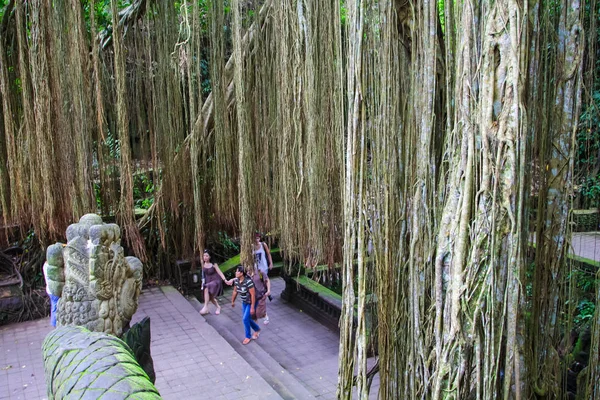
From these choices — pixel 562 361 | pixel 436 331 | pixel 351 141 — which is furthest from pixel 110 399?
pixel 562 361

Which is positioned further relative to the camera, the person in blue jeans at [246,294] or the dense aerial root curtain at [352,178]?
the person in blue jeans at [246,294]

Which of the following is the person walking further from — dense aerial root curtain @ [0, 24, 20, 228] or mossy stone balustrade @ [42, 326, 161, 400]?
mossy stone balustrade @ [42, 326, 161, 400]

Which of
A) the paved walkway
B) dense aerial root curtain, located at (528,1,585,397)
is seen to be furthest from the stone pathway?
dense aerial root curtain, located at (528,1,585,397)

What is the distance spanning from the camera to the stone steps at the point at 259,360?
184 inches

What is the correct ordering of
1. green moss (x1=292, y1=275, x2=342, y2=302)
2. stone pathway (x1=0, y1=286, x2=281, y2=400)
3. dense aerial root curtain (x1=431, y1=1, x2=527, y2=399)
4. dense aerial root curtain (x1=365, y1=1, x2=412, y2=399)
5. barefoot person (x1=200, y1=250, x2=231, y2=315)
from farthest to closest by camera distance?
barefoot person (x1=200, y1=250, x2=231, y2=315) → green moss (x1=292, y1=275, x2=342, y2=302) → stone pathway (x1=0, y1=286, x2=281, y2=400) → dense aerial root curtain (x1=365, y1=1, x2=412, y2=399) → dense aerial root curtain (x1=431, y1=1, x2=527, y2=399)

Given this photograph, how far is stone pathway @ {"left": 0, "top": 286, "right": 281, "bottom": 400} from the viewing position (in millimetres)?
4566

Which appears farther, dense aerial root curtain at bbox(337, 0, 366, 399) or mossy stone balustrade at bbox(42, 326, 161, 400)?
dense aerial root curtain at bbox(337, 0, 366, 399)

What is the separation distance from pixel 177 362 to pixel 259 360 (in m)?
0.81

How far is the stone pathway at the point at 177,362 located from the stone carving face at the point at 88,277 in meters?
1.55

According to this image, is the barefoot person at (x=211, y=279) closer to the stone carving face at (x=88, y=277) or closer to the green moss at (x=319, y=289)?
the green moss at (x=319, y=289)

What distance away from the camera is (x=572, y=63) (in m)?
2.08

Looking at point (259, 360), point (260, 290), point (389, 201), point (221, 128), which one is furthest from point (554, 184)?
point (260, 290)

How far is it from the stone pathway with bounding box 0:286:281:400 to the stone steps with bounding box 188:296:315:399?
158 mm

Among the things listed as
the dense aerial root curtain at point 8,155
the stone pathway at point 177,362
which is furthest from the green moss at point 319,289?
the dense aerial root curtain at point 8,155
